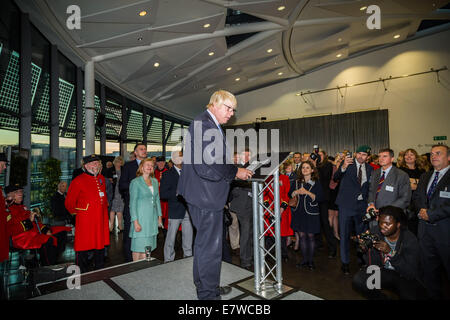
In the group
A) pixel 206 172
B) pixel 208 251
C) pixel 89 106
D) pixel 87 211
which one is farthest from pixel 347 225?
pixel 89 106

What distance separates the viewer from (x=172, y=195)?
353 cm

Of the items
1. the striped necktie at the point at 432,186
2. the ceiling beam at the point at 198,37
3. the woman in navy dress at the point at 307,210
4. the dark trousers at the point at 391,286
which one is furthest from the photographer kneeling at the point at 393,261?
the ceiling beam at the point at 198,37

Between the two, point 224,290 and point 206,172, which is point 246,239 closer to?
point 224,290

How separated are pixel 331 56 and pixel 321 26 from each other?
2.93m

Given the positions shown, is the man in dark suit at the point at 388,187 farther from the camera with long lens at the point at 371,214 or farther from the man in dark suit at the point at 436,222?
the man in dark suit at the point at 436,222

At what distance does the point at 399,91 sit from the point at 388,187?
9917 mm

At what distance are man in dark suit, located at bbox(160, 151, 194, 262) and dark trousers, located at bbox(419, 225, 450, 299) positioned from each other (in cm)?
276

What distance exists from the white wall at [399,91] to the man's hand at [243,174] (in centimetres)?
1148

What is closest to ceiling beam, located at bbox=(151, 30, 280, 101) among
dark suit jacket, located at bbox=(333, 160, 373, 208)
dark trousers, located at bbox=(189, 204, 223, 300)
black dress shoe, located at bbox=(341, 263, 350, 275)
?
dark suit jacket, located at bbox=(333, 160, 373, 208)

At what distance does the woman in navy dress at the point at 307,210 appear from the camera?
369cm

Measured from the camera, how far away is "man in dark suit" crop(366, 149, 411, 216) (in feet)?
10.4

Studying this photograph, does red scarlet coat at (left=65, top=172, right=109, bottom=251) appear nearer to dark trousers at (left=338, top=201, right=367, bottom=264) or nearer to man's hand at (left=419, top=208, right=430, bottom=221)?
dark trousers at (left=338, top=201, right=367, bottom=264)
